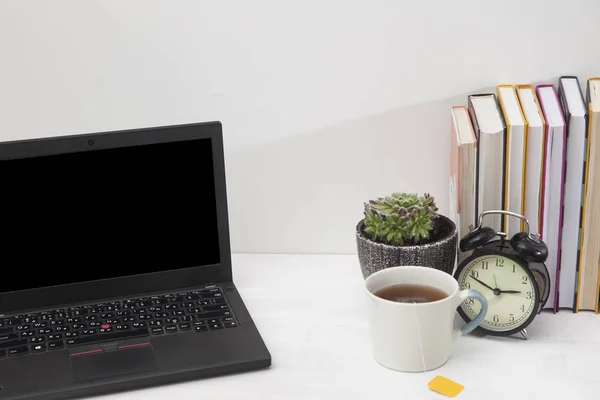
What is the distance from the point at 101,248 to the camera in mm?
1008

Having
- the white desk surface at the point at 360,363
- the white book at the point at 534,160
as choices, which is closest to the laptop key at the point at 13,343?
the white desk surface at the point at 360,363

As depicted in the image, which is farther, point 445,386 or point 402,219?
point 402,219

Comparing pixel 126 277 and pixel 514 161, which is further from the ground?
pixel 514 161

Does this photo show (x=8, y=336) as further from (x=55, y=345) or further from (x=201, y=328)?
(x=201, y=328)

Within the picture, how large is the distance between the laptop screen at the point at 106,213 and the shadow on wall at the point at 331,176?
0.53 ft

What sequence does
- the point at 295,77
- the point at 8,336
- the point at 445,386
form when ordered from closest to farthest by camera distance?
1. the point at 445,386
2. the point at 8,336
3. the point at 295,77

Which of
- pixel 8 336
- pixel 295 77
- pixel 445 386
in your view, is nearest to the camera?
pixel 445 386

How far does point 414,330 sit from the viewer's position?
0.84m

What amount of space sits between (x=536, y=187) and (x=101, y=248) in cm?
57

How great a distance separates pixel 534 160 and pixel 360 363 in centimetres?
34

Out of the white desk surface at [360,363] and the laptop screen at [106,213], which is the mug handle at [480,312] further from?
the laptop screen at [106,213]

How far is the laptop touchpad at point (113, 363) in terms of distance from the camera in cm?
85

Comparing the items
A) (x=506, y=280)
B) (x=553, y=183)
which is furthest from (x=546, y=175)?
(x=506, y=280)

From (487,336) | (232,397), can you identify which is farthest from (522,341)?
(232,397)
